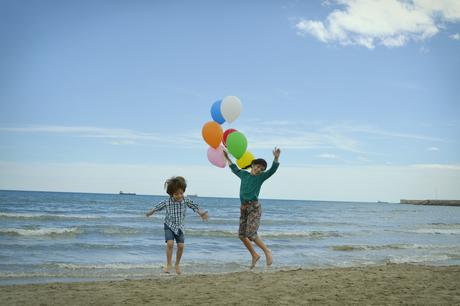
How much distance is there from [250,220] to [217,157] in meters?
1.31

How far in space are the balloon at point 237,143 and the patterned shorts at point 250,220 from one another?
2.92 feet

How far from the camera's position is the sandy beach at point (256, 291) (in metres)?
5.32

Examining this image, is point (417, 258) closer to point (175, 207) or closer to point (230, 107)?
point (230, 107)

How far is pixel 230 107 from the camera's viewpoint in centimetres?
809

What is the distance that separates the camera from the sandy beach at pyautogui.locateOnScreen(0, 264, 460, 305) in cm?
532

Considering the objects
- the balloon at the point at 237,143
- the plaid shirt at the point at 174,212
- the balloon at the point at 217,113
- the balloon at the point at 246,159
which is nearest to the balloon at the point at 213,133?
the balloon at the point at 217,113

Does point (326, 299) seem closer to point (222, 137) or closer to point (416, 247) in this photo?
point (222, 137)

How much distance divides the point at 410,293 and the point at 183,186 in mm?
3539

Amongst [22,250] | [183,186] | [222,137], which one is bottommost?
[22,250]

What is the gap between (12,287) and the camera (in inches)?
255

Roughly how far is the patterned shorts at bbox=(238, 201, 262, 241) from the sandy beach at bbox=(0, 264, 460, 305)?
67cm

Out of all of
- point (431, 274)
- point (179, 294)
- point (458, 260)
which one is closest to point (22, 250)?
point (179, 294)

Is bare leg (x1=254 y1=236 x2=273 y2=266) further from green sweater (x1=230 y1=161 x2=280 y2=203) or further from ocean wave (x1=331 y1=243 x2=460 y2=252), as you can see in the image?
ocean wave (x1=331 y1=243 x2=460 y2=252)

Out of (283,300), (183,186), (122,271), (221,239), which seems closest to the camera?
(283,300)
